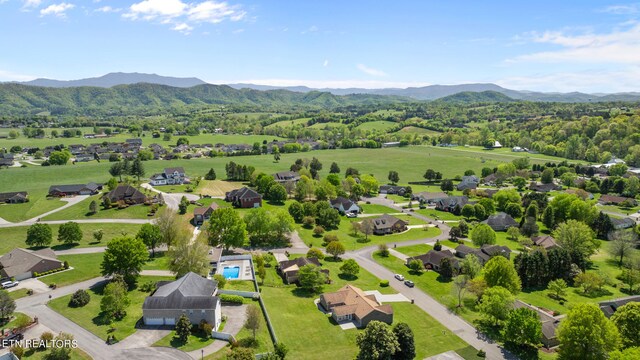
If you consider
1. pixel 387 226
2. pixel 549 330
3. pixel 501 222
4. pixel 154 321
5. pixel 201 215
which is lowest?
pixel 501 222

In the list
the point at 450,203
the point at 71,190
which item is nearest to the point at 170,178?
the point at 71,190

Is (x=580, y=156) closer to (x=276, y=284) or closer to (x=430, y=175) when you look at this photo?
(x=430, y=175)

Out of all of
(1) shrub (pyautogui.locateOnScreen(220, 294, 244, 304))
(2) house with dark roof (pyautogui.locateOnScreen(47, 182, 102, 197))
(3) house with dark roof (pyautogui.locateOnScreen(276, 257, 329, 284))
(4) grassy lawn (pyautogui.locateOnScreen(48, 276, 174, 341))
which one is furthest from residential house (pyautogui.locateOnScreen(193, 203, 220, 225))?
(2) house with dark roof (pyautogui.locateOnScreen(47, 182, 102, 197))

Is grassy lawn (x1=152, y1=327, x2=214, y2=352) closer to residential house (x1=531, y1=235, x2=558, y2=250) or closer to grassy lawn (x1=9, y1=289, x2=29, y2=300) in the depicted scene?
grassy lawn (x1=9, y1=289, x2=29, y2=300)

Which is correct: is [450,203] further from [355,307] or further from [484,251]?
[355,307]

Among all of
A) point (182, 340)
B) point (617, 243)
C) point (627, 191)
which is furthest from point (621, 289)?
point (627, 191)
